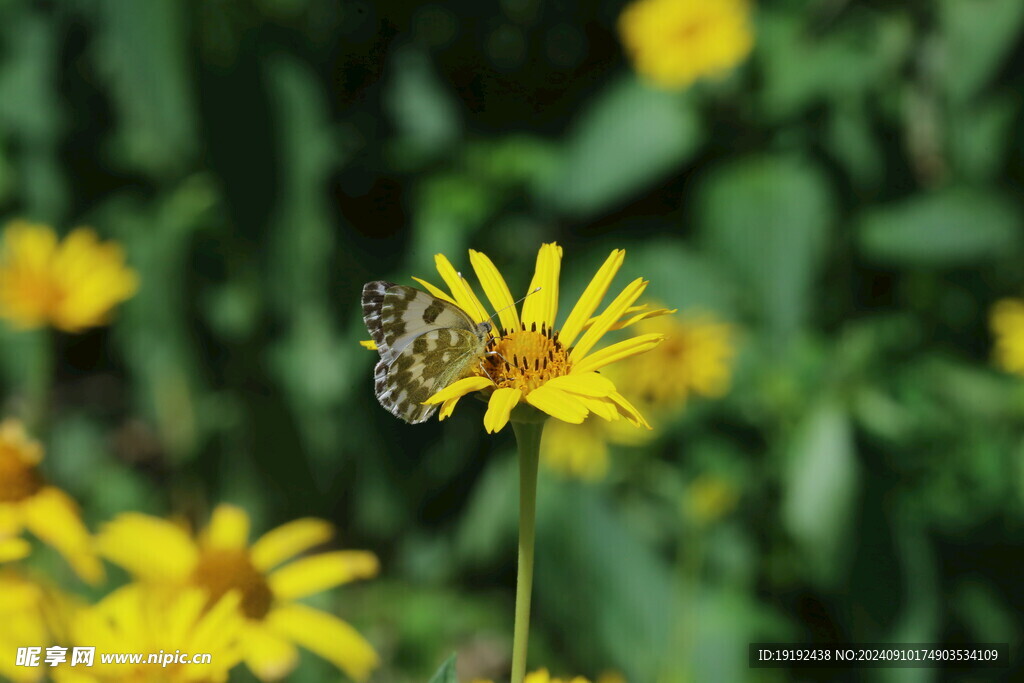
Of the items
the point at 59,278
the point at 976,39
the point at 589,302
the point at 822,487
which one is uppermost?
Result: the point at 976,39

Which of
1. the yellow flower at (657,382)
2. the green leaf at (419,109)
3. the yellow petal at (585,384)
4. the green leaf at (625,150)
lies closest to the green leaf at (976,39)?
the green leaf at (625,150)

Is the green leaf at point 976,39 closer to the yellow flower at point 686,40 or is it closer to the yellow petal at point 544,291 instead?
the yellow flower at point 686,40

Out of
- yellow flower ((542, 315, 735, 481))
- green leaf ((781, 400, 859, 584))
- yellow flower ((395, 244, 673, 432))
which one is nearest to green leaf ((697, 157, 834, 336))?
yellow flower ((542, 315, 735, 481))

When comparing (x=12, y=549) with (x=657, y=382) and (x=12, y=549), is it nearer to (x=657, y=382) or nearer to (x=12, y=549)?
(x=12, y=549)

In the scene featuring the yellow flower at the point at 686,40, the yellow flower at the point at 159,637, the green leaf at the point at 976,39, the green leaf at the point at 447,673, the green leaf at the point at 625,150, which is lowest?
the green leaf at the point at 447,673

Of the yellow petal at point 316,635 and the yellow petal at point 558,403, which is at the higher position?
the yellow petal at point 558,403

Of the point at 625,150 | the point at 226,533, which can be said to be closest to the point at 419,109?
the point at 625,150

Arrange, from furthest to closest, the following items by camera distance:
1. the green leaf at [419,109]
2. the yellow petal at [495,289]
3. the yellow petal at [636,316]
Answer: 1. the green leaf at [419,109]
2. the yellow petal at [495,289]
3. the yellow petal at [636,316]
